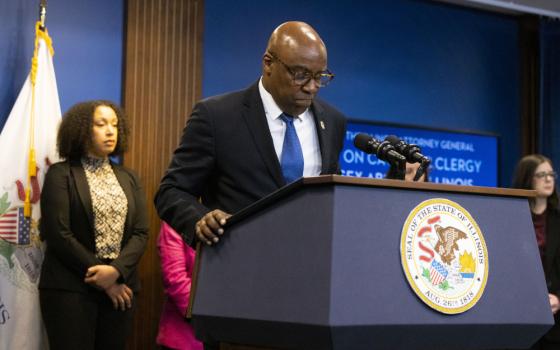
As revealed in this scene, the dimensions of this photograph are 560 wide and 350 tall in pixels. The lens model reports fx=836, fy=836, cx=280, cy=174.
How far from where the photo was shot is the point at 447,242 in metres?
1.85

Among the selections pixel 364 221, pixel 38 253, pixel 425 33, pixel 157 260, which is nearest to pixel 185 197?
pixel 364 221

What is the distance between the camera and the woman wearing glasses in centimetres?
472

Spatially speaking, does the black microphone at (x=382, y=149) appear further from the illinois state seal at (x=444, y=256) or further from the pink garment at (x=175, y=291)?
the pink garment at (x=175, y=291)

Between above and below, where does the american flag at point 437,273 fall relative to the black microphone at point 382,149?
below

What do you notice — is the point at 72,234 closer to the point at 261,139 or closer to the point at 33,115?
the point at 33,115

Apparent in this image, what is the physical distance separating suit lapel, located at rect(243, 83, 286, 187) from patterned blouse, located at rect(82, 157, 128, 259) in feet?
7.00

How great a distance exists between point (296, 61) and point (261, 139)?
0.80 ft

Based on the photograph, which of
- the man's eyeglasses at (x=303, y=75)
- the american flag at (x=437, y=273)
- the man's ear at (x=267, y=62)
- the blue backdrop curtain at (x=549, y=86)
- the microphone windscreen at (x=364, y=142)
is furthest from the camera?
the blue backdrop curtain at (x=549, y=86)

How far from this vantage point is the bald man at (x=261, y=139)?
2.26 m

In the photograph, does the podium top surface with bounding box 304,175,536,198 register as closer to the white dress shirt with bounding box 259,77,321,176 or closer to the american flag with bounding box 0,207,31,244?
the white dress shirt with bounding box 259,77,321,176

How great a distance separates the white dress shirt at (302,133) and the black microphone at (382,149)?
23 centimetres

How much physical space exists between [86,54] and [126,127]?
68 cm

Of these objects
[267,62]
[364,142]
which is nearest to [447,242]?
[364,142]

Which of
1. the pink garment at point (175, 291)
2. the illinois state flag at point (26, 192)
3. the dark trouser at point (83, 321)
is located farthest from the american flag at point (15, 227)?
the pink garment at point (175, 291)
